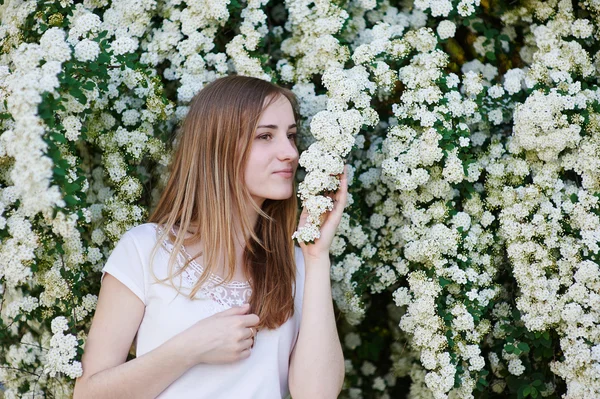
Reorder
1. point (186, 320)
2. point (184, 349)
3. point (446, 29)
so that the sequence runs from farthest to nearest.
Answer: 1. point (446, 29)
2. point (186, 320)
3. point (184, 349)

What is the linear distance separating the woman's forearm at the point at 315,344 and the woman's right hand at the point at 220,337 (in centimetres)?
28

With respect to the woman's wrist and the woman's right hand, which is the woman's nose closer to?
the woman's right hand

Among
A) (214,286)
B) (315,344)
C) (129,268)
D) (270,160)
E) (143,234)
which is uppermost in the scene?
(270,160)

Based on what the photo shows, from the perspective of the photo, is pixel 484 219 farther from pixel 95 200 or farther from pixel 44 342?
pixel 44 342

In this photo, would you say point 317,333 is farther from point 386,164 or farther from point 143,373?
point 386,164

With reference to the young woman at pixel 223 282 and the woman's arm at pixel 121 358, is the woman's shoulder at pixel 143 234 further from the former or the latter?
the woman's arm at pixel 121 358

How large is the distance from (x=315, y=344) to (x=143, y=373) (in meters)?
0.68

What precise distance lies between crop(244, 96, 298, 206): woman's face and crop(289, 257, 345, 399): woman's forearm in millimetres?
332

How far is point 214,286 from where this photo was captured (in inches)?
103

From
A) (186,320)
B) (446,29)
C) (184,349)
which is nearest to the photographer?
(184,349)

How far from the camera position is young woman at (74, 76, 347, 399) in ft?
7.97

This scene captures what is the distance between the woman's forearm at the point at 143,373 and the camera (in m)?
2.38

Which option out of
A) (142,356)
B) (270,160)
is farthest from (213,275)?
(270,160)

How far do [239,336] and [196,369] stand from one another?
257 mm
